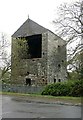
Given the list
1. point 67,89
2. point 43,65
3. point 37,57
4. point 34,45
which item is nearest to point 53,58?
point 43,65

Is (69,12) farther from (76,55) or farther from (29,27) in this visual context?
(29,27)

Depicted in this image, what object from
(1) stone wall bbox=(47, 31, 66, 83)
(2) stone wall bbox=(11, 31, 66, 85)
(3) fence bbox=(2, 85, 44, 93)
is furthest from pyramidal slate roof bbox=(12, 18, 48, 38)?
(3) fence bbox=(2, 85, 44, 93)

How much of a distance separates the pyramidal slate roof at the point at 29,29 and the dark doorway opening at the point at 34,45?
84 centimetres

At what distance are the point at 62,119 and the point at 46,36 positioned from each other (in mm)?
37962

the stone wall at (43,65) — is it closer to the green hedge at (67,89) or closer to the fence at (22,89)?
the fence at (22,89)

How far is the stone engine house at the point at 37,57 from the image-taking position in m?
49.5

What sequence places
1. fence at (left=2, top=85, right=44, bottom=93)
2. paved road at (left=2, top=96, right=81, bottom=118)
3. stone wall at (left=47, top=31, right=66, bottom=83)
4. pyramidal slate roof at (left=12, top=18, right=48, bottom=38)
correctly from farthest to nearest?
1. pyramidal slate roof at (left=12, top=18, right=48, bottom=38)
2. stone wall at (left=47, top=31, right=66, bottom=83)
3. fence at (left=2, top=85, right=44, bottom=93)
4. paved road at (left=2, top=96, right=81, bottom=118)

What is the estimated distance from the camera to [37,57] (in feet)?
167

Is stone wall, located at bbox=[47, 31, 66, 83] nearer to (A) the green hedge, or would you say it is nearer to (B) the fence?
(B) the fence

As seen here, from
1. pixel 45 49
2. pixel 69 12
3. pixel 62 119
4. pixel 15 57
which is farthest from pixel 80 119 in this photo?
pixel 15 57

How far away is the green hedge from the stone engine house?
46.0 feet

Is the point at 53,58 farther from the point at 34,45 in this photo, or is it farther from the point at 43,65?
the point at 34,45

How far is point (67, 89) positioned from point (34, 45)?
Answer: 2321 centimetres

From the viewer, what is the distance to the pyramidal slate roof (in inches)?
2023
